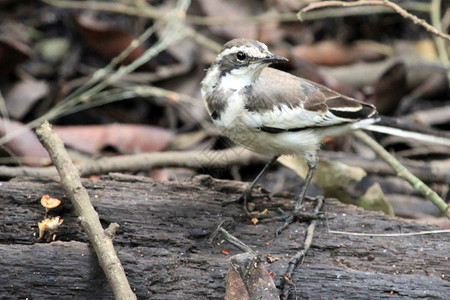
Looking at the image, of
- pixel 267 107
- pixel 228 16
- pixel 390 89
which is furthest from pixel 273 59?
pixel 228 16

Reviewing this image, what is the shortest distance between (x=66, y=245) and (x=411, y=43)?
6.78 metres

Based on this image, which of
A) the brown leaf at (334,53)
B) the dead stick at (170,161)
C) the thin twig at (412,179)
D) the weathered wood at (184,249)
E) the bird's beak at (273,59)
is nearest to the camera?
the weathered wood at (184,249)

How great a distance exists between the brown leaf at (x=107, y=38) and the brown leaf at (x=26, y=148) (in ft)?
6.16

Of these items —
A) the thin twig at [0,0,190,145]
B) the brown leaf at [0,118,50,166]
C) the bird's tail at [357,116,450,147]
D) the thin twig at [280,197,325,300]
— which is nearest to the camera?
the thin twig at [280,197,325,300]

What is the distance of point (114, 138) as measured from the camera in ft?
21.4

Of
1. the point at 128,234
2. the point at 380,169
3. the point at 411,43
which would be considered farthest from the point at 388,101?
the point at 128,234

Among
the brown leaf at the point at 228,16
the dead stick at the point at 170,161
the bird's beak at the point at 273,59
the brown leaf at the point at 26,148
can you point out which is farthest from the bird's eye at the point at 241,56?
the brown leaf at the point at 228,16

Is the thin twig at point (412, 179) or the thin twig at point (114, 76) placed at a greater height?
the thin twig at point (114, 76)

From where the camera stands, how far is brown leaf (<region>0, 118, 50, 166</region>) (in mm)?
5996

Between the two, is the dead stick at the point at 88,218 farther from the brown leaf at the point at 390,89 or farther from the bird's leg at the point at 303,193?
the brown leaf at the point at 390,89

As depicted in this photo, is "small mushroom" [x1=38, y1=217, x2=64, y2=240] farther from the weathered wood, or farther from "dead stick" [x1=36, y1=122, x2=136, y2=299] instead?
"dead stick" [x1=36, y1=122, x2=136, y2=299]

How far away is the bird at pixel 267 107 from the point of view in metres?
4.46

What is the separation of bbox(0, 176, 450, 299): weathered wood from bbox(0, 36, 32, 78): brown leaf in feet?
10.3

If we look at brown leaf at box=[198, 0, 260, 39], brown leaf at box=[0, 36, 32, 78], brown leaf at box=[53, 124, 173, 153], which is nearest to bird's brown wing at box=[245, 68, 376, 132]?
brown leaf at box=[53, 124, 173, 153]
